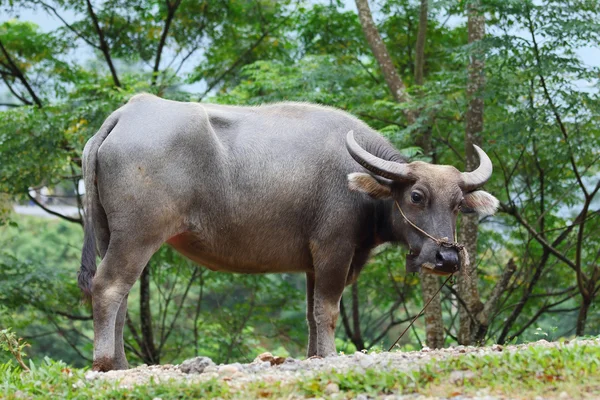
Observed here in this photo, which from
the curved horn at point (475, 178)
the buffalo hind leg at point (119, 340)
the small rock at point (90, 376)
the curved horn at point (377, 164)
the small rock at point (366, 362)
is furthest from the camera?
the curved horn at point (475, 178)

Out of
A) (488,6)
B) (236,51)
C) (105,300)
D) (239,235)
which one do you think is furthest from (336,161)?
(236,51)

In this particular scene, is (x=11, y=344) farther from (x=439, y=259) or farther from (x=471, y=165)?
(x=471, y=165)

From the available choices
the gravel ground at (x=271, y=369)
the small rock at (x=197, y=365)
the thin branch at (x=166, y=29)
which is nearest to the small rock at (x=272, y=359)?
the gravel ground at (x=271, y=369)

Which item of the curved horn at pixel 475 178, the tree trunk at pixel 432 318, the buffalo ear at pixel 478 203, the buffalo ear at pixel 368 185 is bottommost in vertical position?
the tree trunk at pixel 432 318

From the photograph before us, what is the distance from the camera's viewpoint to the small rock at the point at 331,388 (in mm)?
5393

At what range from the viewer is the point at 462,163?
15.0 metres

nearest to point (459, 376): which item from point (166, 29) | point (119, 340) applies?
point (119, 340)

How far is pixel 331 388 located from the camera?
17.8 feet

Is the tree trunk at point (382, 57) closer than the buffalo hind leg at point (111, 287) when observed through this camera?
No

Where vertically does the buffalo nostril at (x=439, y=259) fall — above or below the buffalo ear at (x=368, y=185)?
below

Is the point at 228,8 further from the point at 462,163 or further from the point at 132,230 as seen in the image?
the point at 132,230

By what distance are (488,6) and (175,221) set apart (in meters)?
6.75

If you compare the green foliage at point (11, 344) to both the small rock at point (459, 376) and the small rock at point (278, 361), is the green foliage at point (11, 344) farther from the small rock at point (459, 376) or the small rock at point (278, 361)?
the small rock at point (459, 376)

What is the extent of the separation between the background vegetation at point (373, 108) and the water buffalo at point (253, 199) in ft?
12.4
